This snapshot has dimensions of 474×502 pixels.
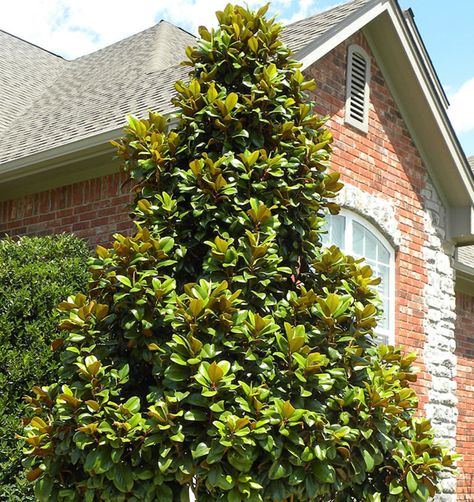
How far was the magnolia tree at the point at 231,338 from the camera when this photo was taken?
585 centimetres

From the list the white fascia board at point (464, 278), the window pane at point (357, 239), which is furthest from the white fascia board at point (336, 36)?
the white fascia board at point (464, 278)

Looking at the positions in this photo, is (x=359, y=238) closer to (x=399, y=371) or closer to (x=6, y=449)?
(x=399, y=371)

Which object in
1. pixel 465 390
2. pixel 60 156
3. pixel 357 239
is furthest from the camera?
pixel 465 390

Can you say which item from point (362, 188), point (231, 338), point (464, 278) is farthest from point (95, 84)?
point (231, 338)

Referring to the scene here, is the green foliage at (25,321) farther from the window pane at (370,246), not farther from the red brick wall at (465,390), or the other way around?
the red brick wall at (465,390)

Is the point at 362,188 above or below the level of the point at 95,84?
below

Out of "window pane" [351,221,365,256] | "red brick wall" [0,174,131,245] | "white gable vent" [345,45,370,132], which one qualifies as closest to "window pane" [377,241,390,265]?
"window pane" [351,221,365,256]

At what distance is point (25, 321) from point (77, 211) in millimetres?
1993

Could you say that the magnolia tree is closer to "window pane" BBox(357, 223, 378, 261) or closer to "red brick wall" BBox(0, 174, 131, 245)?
"red brick wall" BBox(0, 174, 131, 245)

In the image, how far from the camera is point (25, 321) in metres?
8.05

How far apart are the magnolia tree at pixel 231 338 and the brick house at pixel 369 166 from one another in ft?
6.29

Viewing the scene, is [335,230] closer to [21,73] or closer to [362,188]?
[362,188]

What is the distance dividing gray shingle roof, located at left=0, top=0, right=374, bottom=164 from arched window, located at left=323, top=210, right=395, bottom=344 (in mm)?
2080

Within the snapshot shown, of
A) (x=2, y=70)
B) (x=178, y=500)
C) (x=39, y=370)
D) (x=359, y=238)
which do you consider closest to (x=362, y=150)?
(x=359, y=238)
